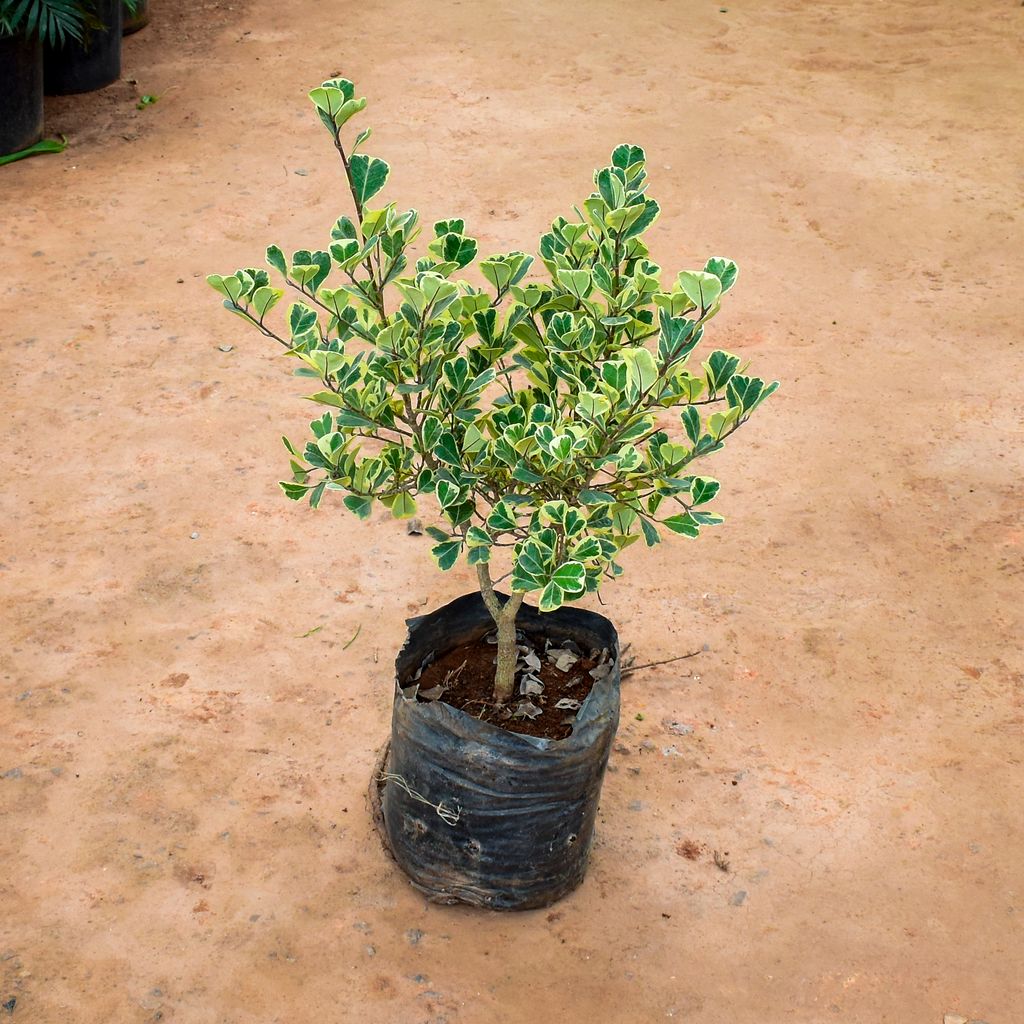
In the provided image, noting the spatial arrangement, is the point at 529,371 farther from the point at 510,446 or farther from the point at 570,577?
the point at 570,577

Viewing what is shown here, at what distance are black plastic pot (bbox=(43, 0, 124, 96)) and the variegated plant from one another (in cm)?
509

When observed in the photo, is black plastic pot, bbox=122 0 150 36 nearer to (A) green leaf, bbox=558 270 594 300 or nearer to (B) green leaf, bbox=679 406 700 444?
(A) green leaf, bbox=558 270 594 300

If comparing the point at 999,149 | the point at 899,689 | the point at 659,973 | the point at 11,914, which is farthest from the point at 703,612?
the point at 999,149

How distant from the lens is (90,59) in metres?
6.67

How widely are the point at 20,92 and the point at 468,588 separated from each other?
398cm

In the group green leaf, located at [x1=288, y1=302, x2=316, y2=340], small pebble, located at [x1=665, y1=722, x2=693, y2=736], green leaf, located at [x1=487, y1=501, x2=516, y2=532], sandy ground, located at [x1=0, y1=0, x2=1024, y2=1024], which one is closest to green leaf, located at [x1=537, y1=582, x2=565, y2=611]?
green leaf, located at [x1=487, y1=501, x2=516, y2=532]

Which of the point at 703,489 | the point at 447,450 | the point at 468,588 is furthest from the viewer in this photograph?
the point at 468,588

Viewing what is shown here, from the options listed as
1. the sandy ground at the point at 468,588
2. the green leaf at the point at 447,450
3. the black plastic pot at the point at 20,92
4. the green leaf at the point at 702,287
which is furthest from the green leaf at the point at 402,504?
the black plastic pot at the point at 20,92

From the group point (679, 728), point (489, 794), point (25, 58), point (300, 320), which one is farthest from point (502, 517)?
point (25, 58)

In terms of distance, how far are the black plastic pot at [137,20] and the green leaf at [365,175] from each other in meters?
6.08

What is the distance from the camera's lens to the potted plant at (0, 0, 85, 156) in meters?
5.75

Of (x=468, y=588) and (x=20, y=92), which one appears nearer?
(x=468, y=588)

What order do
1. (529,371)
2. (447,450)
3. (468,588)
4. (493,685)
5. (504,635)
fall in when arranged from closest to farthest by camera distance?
1. (447,450)
2. (529,371)
3. (504,635)
4. (493,685)
5. (468,588)

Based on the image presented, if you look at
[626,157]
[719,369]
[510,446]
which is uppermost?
[626,157]
